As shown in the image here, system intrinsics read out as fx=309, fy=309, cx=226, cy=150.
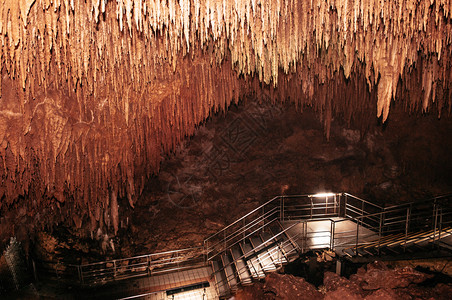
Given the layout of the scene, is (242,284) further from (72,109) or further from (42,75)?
(42,75)

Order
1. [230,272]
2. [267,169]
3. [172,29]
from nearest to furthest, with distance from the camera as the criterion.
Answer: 1. [172,29]
2. [230,272]
3. [267,169]

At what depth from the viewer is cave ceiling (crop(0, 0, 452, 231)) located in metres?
3.71

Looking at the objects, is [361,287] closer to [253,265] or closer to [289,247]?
[289,247]

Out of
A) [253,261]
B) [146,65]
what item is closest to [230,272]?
[253,261]

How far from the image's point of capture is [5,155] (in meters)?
5.23

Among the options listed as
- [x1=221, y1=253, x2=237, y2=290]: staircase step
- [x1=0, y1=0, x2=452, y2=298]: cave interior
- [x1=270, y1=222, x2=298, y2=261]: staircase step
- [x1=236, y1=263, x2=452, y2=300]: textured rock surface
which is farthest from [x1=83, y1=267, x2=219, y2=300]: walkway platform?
[x1=270, y1=222, x2=298, y2=261]: staircase step

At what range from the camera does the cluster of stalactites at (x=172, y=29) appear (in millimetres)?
3516

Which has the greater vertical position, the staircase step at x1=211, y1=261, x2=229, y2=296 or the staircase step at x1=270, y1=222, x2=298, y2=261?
the staircase step at x1=270, y1=222, x2=298, y2=261

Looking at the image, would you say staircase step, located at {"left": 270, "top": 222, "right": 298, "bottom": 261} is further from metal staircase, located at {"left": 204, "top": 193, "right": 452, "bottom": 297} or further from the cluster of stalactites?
the cluster of stalactites

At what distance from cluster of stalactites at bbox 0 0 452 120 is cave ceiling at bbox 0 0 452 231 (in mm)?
19

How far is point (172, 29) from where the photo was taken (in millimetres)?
4402

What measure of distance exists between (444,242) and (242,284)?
3.89 metres

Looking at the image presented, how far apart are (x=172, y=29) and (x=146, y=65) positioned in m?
0.89

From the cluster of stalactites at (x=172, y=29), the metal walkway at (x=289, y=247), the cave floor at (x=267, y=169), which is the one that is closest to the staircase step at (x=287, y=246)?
the metal walkway at (x=289, y=247)
